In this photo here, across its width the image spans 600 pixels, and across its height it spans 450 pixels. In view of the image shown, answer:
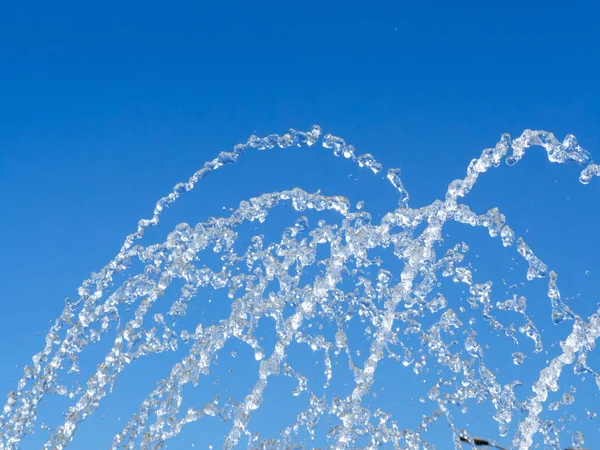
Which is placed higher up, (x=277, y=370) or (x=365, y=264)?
(x=365, y=264)

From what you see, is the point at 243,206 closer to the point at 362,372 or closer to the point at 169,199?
the point at 169,199

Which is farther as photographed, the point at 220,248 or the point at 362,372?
the point at 220,248

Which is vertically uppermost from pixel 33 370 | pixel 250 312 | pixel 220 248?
pixel 220 248

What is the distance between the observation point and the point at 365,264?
9.64 m

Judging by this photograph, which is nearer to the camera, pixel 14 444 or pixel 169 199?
pixel 14 444

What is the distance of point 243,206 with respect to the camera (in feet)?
31.5

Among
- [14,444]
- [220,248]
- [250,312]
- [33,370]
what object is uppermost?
[220,248]

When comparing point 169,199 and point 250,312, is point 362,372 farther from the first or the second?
point 169,199

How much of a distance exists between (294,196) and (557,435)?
14.2 feet

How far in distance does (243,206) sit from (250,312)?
138 centimetres

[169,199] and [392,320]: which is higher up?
Result: [169,199]

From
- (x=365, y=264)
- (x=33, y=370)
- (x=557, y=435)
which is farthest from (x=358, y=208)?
(x=33, y=370)

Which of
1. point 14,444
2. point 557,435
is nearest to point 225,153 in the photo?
point 14,444

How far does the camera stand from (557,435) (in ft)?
29.2
